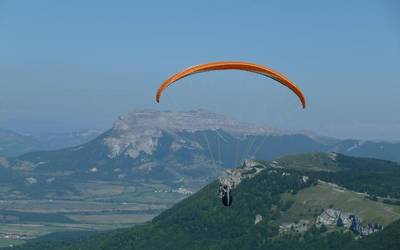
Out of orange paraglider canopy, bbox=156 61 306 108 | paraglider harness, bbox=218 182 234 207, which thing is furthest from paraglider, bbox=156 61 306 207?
paraglider harness, bbox=218 182 234 207

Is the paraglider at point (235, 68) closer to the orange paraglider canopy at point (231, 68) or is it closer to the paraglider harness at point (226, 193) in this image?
the orange paraglider canopy at point (231, 68)

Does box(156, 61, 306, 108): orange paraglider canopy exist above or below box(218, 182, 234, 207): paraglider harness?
above

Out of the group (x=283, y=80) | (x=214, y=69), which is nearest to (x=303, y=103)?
(x=283, y=80)

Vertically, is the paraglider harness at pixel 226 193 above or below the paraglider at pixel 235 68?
below

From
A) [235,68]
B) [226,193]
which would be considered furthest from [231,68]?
[226,193]

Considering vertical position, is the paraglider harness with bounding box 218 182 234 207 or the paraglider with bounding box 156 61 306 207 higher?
the paraglider with bounding box 156 61 306 207

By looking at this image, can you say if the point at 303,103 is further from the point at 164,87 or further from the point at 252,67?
the point at 164,87

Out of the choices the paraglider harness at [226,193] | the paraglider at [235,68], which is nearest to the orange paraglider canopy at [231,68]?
the paraglider at [235,68]

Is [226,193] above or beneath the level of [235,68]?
beneath

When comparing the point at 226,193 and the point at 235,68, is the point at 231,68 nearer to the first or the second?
the point at 235,68

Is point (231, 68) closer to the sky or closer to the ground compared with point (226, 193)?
closer to the sky

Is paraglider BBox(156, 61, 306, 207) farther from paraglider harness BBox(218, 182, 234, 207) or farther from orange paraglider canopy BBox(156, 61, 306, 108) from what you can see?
paraglider harness BBox(218, 182, 234, 207)

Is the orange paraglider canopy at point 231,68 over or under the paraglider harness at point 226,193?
over
